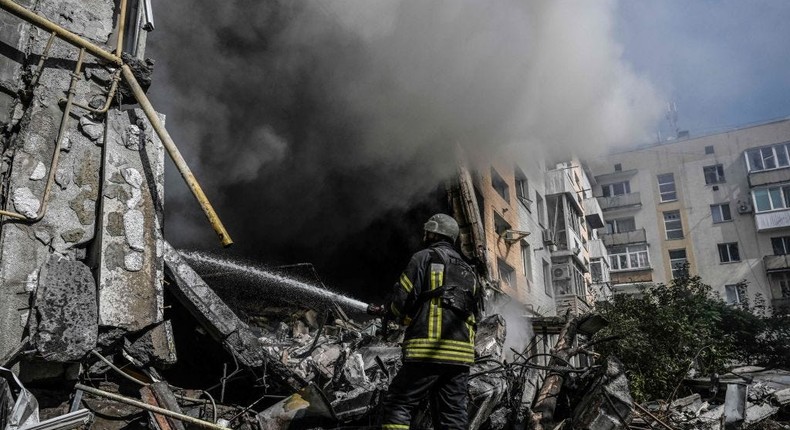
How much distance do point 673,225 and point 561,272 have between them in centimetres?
1822

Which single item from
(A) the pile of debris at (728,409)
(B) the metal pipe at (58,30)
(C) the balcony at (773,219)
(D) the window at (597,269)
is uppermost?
(C) the balcony at (773,219)

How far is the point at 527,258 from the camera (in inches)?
792

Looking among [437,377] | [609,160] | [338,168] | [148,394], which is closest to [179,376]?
[148,394]

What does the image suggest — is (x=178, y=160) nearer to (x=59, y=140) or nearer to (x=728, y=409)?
(x=59, y=140)

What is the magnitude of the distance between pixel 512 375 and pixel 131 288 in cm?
376

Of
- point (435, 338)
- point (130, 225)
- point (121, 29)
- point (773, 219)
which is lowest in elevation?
point (435, 338)

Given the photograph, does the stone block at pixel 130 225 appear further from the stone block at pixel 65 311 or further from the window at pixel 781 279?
the window at pixel 781 279

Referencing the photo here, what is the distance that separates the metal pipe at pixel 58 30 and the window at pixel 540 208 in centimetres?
2131

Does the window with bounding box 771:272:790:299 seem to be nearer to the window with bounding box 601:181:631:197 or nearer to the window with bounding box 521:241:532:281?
the window with bounding box 601:181:631:197

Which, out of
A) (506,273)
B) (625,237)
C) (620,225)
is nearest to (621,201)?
(620,225)

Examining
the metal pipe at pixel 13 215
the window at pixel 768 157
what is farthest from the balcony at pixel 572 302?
the metal pipe at pixel 13 215

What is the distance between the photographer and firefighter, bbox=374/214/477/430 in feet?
11.5

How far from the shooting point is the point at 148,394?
3.74 meters

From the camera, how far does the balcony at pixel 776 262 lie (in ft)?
101
